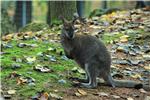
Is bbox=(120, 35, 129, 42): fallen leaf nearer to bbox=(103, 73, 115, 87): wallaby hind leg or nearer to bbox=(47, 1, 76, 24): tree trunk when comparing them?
bbox=(47, 1, 76, 24): tree trunk

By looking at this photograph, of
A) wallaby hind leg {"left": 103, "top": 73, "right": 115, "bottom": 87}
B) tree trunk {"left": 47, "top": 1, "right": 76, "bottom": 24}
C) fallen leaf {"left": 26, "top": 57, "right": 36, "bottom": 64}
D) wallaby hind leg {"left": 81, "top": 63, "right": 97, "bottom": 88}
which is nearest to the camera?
wallaby hind leg {"left": 81, "top": 63, "right": 97, "bottom": 88}

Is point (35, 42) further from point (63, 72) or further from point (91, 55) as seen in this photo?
point (91, 55)

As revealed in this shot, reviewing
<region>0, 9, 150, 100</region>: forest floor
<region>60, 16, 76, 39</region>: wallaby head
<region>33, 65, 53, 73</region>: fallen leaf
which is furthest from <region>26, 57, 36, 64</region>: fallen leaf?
<region>60, 16, 76, 39</region>: wallaby head

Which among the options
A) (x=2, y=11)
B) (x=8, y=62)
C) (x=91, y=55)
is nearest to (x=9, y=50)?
(x=8, y=62)

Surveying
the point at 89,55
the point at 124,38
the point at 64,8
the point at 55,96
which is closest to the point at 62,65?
the point at 89,55

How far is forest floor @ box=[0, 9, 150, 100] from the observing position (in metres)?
6.21

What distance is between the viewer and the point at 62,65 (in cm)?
730

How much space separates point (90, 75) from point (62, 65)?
948mm

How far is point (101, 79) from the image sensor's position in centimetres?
695

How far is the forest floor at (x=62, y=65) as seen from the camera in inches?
245

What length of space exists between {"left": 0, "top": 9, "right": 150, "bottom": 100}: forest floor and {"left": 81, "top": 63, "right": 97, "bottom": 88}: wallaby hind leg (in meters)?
0.08

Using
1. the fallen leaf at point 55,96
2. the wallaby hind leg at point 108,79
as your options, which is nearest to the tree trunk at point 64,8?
the wallaby hind leg at point 108,79

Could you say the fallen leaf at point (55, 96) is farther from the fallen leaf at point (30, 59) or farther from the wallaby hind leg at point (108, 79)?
the fallen leaf at point (30, 59)

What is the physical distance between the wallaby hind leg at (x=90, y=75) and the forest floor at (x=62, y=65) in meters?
0.08
